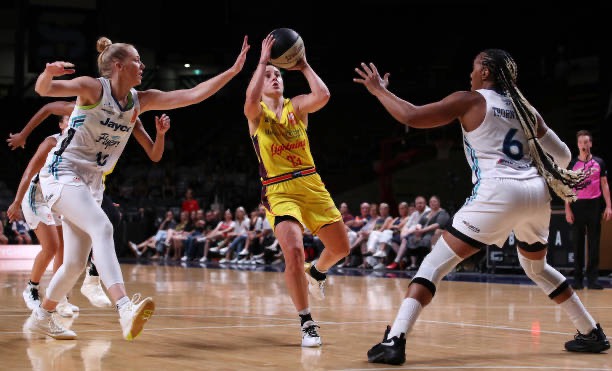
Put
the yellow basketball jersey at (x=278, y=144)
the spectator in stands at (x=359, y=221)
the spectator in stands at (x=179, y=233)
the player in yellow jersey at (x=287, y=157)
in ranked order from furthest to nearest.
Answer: the spectator in stands at (x=179, y=233)
the spectator in stands at (x=359, y=221)
the yellow basketball jersey at (x=278, y=144)
the player in yellow jersey at (x=287, y=157)

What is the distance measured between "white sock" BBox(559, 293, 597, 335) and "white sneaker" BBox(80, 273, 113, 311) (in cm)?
374

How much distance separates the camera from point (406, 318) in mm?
4742

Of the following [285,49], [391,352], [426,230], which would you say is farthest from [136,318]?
[426,230]

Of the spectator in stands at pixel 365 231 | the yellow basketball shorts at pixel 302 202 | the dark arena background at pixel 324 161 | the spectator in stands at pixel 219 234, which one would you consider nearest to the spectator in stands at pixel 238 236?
the spectator in stands at pixel 219 234

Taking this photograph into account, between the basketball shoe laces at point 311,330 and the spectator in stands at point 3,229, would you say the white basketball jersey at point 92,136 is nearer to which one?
the basketball shoe laces at point 311,330

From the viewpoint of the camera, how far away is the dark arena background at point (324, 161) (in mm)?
5590

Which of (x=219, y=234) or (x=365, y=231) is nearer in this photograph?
(x=365, y=231)

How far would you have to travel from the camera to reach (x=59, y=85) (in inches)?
205

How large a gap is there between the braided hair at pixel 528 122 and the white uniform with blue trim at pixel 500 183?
35 mm

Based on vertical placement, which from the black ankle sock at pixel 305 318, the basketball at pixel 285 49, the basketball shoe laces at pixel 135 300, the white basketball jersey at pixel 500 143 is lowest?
the black ankle sock at pixel 305 318

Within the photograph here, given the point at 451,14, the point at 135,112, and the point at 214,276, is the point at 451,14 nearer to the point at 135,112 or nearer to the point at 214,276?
the point at 214,276

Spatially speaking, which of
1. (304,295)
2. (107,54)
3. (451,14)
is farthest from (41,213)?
(451,14)

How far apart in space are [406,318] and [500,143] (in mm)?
1125

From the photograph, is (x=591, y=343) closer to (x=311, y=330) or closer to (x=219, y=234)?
(x=311, y=330)
